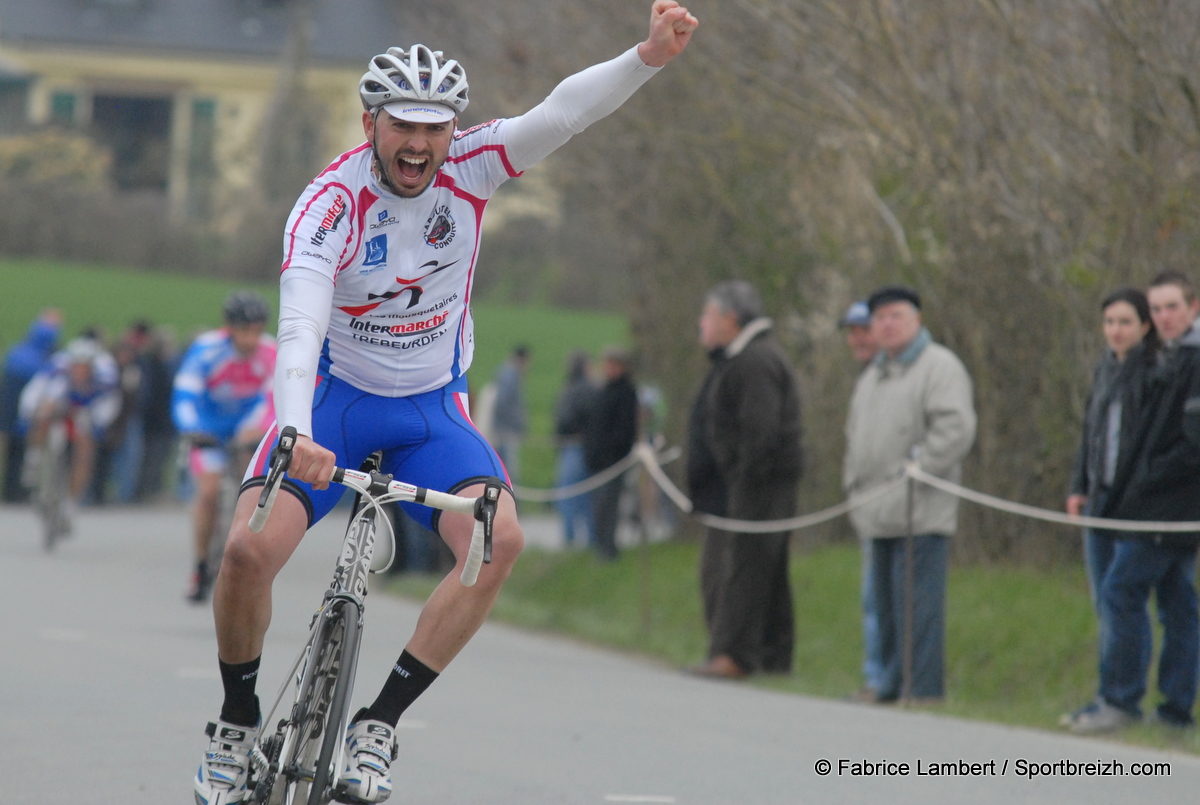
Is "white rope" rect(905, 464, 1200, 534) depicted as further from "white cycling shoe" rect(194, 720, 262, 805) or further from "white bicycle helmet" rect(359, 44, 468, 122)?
"white cycling shoe" rect(194, 720, 262, 805)

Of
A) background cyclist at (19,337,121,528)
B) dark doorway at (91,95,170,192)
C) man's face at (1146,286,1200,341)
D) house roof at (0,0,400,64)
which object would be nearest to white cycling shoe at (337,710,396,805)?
man's face at (1146,286,1200,341)

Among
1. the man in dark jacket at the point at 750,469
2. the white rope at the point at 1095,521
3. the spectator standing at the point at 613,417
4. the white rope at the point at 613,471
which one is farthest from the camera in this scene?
the spectator standing at the point at 613,417

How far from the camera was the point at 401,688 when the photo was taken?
5.27 m

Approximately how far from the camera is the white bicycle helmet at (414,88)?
17.3ft

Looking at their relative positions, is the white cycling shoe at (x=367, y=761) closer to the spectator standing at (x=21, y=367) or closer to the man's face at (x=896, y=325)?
the man's face at (x=896, y=325)

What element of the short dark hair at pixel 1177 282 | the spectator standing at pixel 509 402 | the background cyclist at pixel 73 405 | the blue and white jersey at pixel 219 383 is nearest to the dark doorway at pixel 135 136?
the spectator standing at pixel 509 402

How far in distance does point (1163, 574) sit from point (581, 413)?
Answer: 1114 cm

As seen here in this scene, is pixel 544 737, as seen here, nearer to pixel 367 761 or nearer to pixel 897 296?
pixel 367 761

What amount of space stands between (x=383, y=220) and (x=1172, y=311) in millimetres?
4632

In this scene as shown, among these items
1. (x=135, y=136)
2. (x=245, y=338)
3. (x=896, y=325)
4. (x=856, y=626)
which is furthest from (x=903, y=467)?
(x=135, y=136)

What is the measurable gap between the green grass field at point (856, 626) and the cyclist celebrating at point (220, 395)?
3180mm

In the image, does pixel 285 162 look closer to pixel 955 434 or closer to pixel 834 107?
pixel 834 107

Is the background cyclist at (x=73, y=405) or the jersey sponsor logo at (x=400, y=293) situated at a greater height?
the background cyclist at (x=73, y=405)

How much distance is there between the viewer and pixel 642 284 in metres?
17.8
